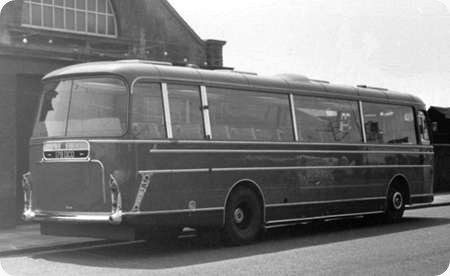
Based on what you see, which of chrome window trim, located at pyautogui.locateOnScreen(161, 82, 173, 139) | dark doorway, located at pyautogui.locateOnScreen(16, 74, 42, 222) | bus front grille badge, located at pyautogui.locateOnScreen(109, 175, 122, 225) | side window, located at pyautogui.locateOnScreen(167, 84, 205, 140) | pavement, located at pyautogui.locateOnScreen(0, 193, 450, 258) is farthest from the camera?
dark doorway, located at pyautogui.locateOnScreen(16, 74, 42, 222)

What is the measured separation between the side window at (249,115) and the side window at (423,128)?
537 cm

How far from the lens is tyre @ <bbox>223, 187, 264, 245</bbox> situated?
1251 cm

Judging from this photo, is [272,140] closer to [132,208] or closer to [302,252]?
[302,252]

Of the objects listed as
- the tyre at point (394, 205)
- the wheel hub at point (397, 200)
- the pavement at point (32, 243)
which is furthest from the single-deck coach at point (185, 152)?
the wheel hub at point (397, 200)

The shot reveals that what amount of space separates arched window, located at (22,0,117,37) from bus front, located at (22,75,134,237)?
5.90 metres

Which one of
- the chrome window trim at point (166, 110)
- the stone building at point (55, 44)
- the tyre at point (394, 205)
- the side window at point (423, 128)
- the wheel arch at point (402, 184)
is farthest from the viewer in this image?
the side window at point (423, 128)

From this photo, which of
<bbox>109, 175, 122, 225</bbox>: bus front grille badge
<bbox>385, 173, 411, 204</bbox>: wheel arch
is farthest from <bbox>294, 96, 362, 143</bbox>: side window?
<bbox>109, 175, 122, 225</bbox>: bus front grille badge

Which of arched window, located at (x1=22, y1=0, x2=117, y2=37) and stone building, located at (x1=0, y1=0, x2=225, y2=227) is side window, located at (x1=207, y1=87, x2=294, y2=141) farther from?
arched window, located at (x1=22, y1=0, x2=117, y2=37)

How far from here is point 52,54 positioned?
16938 millimetres

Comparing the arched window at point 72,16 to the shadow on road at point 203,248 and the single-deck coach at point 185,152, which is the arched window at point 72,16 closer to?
the single-deck coach at point 185,152

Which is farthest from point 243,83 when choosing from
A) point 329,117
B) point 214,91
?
point 329,117

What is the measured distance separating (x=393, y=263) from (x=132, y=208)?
382 centimetres

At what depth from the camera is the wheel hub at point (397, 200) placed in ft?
55.7

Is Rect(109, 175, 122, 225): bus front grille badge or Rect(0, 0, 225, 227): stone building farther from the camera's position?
Rect(0, 0, 225, 227): stone building
